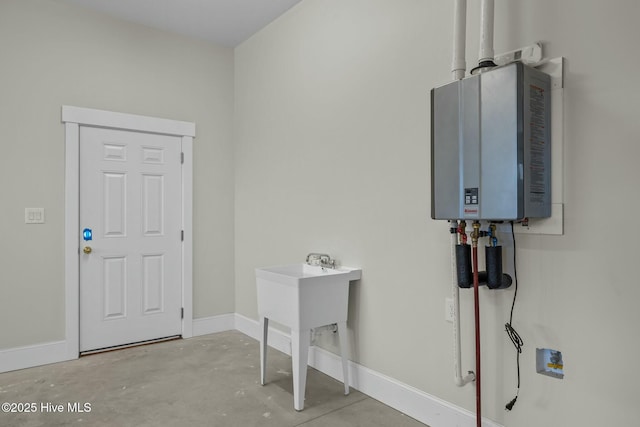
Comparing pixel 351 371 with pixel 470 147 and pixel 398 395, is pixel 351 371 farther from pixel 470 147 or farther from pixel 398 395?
pixel 470 147

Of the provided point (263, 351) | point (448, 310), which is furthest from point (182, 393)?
point (448, 310)

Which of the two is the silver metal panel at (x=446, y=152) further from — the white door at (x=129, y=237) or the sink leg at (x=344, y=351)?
the white door at (x=129, y=237)

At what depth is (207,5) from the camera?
133 inches

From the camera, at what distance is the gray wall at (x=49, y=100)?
10.3 feet

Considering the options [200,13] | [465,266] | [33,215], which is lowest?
[465,266]

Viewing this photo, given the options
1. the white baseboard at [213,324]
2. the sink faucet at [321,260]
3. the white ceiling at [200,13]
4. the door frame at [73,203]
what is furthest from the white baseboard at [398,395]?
the white ceiling at [200,13]

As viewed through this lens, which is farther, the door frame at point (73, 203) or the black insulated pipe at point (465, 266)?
the door frame at point (73, 203)

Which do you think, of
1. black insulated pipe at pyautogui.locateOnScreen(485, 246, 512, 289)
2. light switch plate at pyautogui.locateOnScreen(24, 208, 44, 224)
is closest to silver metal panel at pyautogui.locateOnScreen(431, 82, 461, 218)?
black insulated pipe at pyautogui.locateOnScreen(485, 246, 512, 289)

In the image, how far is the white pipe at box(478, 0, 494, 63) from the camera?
1.83m

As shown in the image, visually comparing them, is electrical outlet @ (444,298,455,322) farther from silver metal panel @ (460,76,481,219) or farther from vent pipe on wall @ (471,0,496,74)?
vent pipe on wall @ (471,0,496,74)

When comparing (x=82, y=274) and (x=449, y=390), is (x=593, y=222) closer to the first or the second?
(x=449, y=390)

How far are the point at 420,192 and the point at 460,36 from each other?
2.65 ft

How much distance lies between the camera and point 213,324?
410 cm

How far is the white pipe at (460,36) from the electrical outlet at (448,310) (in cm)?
111
